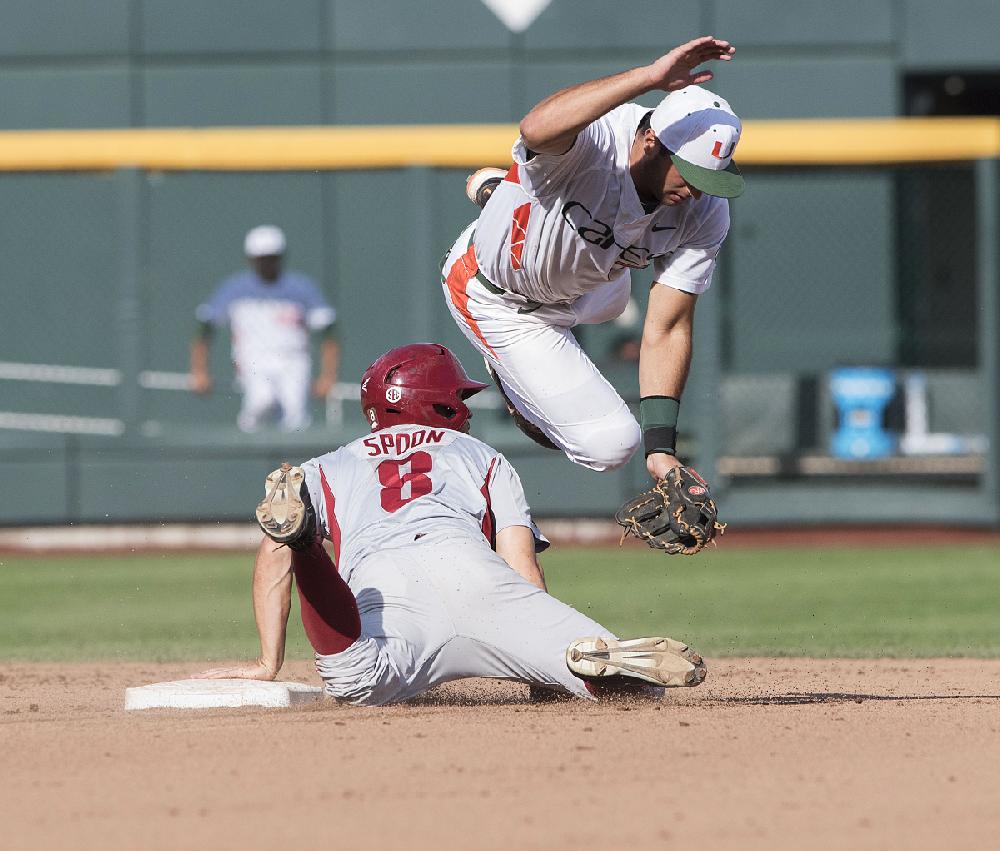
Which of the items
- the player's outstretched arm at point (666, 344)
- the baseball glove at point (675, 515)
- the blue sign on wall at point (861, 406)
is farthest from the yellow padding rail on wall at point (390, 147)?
the baseball glove at point (675, 515)

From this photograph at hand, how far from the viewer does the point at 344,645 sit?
4371mm

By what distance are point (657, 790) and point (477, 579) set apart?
4.16ft

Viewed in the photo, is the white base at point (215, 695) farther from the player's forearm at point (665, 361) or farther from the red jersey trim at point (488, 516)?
the player's forearm at point (665, 361)

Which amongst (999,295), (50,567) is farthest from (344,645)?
(999,295)

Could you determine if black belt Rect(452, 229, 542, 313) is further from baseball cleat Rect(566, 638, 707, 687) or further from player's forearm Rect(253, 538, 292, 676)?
baseball cleat Rect(566, 638, 707, 687)

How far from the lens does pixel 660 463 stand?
4816mm

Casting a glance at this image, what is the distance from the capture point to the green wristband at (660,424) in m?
4.89

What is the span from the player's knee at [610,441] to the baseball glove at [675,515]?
2.01 feet

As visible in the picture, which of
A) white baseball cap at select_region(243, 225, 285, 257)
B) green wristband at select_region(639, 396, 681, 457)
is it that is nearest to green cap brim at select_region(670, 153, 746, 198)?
green wristband at select_region(639, 396, 681, 457)

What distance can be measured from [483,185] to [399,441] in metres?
1.11

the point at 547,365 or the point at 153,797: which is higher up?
the point at 547,365

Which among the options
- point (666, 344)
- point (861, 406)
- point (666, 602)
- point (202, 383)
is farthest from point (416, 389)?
point (861, 406)

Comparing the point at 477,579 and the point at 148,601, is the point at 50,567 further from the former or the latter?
Answer: the point at 477,579

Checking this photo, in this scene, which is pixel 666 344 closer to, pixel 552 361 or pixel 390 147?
pixel 552 361
